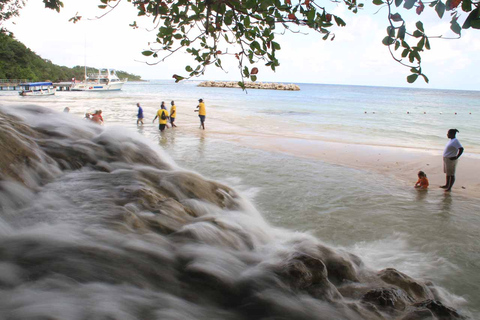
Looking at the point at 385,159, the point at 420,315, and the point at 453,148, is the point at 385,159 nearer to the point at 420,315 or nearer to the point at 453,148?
the point at 453,148

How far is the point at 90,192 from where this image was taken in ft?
14.3

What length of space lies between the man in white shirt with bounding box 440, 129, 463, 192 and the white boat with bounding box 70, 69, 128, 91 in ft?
244

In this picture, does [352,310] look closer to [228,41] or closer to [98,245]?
[98,245]

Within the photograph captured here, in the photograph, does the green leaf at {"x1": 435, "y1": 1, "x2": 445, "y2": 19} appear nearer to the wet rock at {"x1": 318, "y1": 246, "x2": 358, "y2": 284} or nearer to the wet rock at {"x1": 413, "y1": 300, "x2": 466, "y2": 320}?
the wet rock at {"x1": 413, "y1": 300, "x2": 466, "y2": 320}

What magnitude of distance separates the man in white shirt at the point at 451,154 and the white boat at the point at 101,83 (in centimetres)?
7429

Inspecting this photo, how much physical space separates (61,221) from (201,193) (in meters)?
2.06

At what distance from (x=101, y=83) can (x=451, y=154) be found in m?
76.5

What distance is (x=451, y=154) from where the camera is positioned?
9266 mm

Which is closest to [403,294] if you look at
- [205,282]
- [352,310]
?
[352,310]

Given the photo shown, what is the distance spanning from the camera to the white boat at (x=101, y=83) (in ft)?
237

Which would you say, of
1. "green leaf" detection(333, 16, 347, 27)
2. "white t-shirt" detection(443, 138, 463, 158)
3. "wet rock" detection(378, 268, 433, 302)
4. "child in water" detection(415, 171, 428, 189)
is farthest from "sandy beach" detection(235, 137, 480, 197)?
"green leaf" detection(333, 16, 347, 27)

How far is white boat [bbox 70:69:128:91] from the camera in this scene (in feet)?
237

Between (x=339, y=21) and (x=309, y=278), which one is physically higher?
(x=339, y=21)

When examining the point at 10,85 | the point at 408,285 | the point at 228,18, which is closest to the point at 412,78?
the point at 228,18
